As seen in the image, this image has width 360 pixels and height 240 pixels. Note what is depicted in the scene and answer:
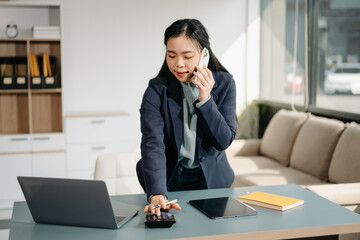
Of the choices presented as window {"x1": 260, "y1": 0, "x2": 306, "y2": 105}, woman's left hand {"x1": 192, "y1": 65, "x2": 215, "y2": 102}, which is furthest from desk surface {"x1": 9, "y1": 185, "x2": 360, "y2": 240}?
window {"x1": 260, "y1": 0, "x2": 306, "y2": 105}

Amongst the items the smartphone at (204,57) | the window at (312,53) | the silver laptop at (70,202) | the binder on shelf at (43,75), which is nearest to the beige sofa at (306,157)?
the window at (312,53)

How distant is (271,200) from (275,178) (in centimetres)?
204

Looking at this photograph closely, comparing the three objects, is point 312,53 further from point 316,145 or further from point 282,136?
point 316,145

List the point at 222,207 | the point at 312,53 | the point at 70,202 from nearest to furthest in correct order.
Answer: the point at 70,202 → the point at 222,207 → the point at 312,53

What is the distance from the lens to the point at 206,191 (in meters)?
2.00

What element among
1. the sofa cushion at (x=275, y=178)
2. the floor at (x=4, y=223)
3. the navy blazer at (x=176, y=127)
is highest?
the navy blazer at (x=176, y=127)

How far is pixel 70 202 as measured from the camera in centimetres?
151

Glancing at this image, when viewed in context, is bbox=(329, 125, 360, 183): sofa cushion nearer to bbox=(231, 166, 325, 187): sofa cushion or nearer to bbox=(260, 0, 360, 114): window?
bbox=(231, 166, 325, 187): sofa cushion

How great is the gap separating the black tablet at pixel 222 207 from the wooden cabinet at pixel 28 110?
322 centimetres

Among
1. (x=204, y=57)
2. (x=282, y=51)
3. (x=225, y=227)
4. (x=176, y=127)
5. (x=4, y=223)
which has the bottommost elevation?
(x=4, y=223)

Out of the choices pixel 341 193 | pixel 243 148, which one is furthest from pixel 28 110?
pixel 341 193

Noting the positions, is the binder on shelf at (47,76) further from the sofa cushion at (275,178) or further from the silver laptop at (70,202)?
the silver laptop at (70,202)

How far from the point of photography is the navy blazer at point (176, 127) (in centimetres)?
180

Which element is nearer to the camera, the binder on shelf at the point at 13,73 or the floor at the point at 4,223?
the floor at the point at 4,223
